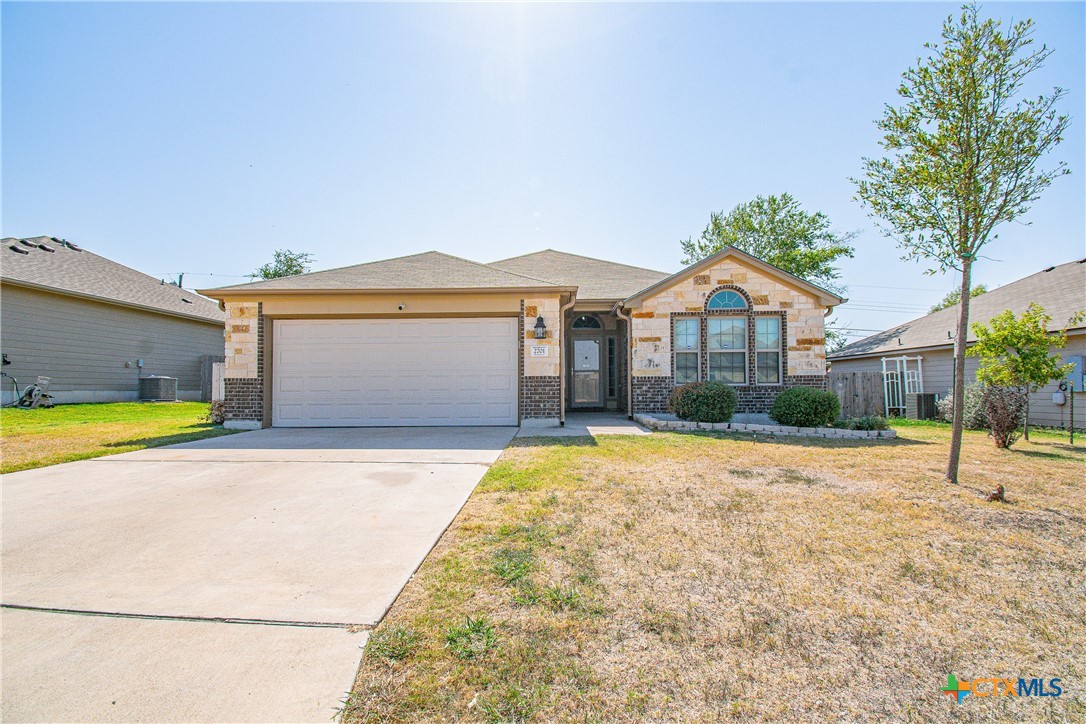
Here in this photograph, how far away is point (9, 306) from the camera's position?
13.6m

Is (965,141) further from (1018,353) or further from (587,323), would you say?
(587,323)

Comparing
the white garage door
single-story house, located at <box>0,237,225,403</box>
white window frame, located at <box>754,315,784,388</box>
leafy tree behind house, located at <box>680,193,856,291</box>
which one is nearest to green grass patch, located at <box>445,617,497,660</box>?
the white garage door

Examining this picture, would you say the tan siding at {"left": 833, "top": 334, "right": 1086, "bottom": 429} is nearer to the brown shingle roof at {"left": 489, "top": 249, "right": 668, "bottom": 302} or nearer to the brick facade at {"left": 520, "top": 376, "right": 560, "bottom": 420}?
the brown shingle roof at {"left": 489, "top": 249, "right": 668, "bottom": 302}

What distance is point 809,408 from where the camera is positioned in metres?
9.49

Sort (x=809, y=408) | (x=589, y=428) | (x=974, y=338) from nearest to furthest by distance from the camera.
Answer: (x=809, y=408)
(x=589, y=428)
(x=974, y=338)

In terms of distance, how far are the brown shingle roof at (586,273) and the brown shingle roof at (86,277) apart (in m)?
12.5

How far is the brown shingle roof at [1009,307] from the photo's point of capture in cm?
1175

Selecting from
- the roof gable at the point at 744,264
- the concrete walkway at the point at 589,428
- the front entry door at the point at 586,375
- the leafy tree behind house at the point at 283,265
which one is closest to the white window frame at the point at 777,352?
the roof gable at the point at 744,264

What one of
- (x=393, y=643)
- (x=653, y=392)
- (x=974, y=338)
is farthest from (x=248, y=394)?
(x=974, y=338)

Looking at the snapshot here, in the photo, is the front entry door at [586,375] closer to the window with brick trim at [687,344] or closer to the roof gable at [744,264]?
the roof gable at [744,264]

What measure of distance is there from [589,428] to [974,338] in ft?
36.7

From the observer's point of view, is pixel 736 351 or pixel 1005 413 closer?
pixel 1005 413

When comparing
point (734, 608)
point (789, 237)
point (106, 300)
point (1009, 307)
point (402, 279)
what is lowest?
point (734, 608)

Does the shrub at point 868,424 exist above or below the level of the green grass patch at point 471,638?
above
